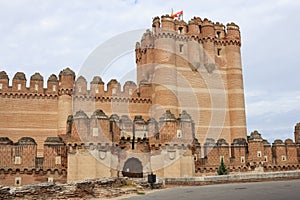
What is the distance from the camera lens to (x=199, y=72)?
36.9 metres

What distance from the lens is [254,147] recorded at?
28.1m

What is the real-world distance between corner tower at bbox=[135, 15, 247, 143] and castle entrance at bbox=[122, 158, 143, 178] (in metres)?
8.85

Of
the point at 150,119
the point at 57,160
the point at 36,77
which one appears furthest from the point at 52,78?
the point at 57,160

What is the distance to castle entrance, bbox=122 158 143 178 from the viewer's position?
2527 centimetres

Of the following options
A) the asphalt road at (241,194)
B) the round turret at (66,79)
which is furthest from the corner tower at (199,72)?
the asphalt road at (241,194)

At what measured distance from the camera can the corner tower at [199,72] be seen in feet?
114

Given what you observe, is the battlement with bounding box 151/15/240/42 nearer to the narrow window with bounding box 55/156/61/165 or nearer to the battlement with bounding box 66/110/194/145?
the battlement with bounding box 66/110/194/145

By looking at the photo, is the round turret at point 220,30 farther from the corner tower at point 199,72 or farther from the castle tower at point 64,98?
the castle tower at point 64,98

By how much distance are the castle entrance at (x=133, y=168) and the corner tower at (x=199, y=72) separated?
A: 8846mm

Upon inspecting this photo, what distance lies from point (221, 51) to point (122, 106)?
11408 mm

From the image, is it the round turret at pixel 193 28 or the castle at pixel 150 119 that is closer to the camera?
the castle at pixel 150 119

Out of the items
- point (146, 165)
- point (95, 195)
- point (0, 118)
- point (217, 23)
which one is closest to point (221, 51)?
point (217, 23)

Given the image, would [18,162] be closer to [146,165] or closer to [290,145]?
[146,165]

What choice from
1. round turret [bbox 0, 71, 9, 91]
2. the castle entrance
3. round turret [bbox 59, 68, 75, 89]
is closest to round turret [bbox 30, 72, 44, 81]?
round turret [bbox 59, 68, 75, 89]
